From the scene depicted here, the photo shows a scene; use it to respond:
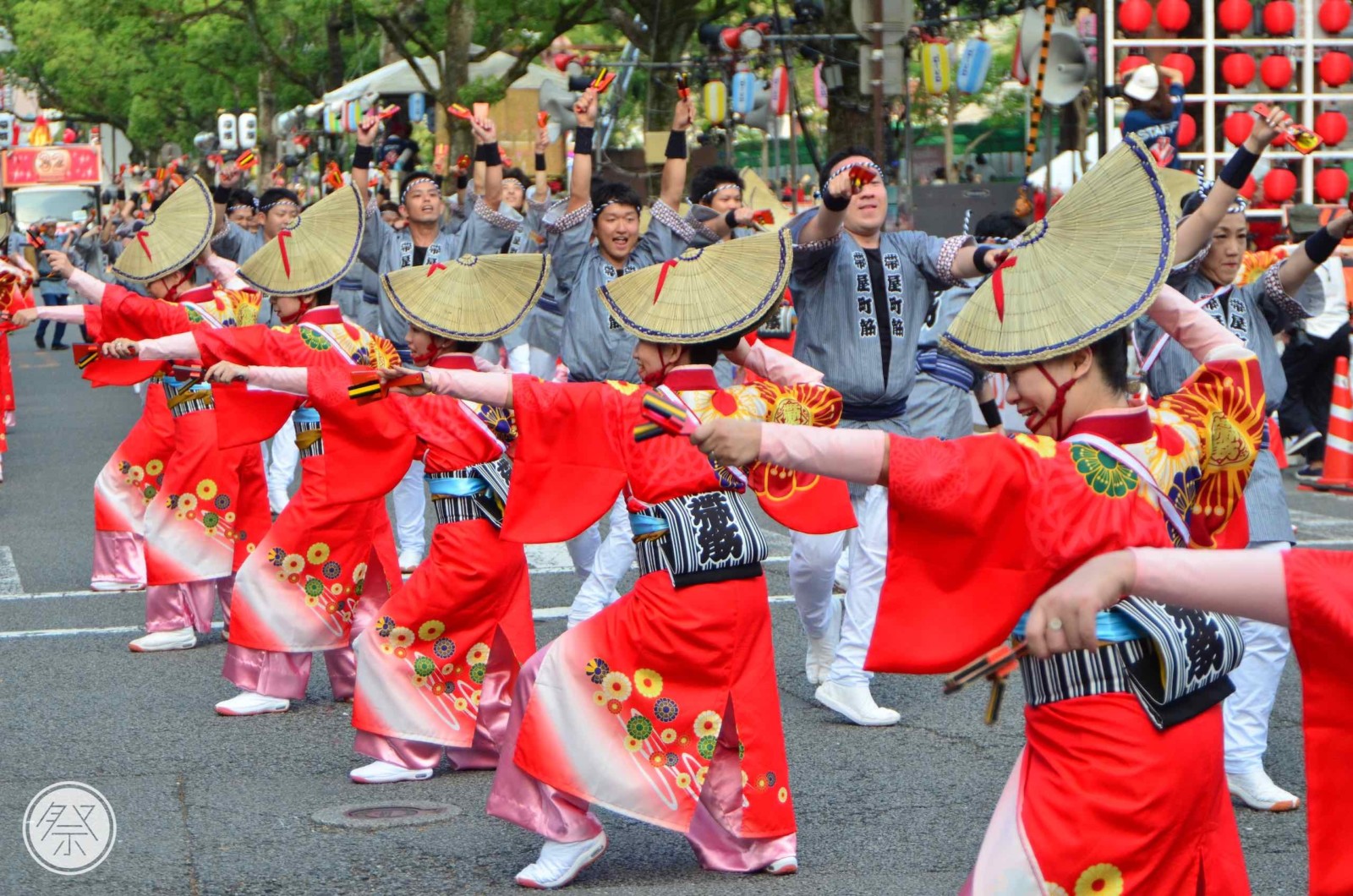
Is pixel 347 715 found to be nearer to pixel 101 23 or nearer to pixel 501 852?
pixel 501 852

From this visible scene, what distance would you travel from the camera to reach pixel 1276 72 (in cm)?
1503

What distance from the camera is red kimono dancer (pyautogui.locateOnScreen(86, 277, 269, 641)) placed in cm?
780

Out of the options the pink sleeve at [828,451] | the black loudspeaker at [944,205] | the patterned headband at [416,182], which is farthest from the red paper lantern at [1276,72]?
the pink sleeve at [828,451]

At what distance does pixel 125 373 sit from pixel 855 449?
19.3 ft

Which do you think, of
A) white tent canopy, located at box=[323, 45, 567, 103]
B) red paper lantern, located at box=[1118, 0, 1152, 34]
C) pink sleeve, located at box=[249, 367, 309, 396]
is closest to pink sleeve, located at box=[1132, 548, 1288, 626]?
pink sleeve, located at box=[249, 367, 309, 396]

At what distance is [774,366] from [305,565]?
240 cm

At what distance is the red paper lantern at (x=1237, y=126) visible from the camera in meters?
14.6

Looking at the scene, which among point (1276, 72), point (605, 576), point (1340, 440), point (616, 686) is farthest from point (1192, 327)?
point (1276, 72)

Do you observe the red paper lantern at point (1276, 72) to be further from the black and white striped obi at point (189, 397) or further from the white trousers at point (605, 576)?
the black and white striped obi at point (189, 397)

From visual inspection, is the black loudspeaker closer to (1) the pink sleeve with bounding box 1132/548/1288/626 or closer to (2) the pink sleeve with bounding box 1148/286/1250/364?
(2) the pink sleeve with bounding box 1148/286/1250/364

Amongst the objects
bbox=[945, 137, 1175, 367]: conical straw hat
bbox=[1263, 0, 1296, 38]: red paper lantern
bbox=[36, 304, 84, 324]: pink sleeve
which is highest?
bbox=[1263, 0, 1296, 38]: red paper lantern

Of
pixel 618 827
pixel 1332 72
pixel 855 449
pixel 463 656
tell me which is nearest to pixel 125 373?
pixel 463 656

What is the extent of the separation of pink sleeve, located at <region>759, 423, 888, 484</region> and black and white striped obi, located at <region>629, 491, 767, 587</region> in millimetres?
1597

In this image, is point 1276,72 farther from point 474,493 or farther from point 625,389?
point 625,389
